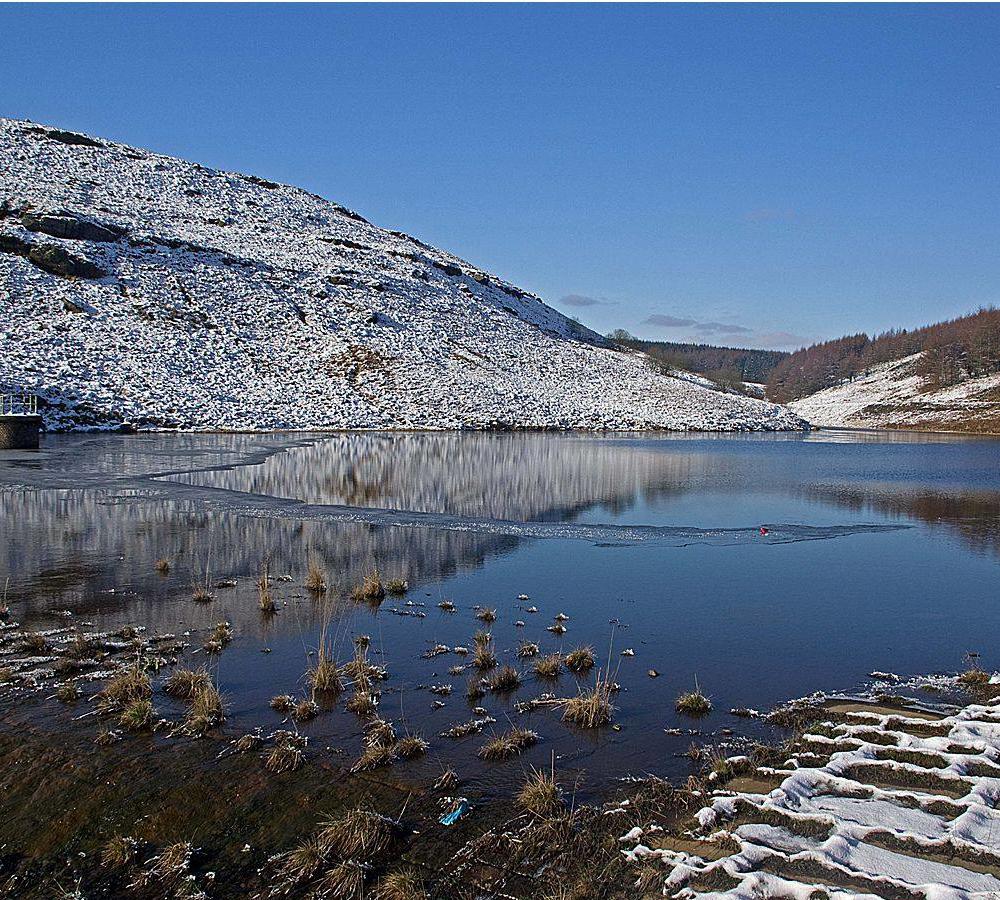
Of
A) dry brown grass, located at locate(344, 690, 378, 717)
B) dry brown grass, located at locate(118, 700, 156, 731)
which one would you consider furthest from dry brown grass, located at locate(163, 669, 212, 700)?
dry brown grass, located at locate(344, 690, 378, 717)

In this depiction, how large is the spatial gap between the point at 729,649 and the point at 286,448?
33661 mm

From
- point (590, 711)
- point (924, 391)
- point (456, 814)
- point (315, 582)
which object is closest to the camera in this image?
point (456, 814)

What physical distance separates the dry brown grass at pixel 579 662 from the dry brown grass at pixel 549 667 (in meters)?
0.14

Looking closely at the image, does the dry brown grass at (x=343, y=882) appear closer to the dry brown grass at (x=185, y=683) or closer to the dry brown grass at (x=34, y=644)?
the dry brown grass at (x=185, y=683)

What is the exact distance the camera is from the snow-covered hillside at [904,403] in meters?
105

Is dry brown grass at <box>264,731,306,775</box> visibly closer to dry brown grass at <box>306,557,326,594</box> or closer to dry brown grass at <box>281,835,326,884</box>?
dry brown grass at <box>281,835,326,884</box>

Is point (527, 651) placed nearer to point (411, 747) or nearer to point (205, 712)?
point (411, 747)

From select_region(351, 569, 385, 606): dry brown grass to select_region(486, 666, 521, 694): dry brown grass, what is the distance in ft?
12.2

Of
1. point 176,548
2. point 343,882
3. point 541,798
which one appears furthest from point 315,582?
point 343,882

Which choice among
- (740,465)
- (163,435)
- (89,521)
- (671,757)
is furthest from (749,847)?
(163,435)

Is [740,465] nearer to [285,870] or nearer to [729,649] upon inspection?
[729,649]

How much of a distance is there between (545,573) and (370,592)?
3.47 meters

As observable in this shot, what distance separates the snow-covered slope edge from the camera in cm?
5775

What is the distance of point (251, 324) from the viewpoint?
72.7 metres
